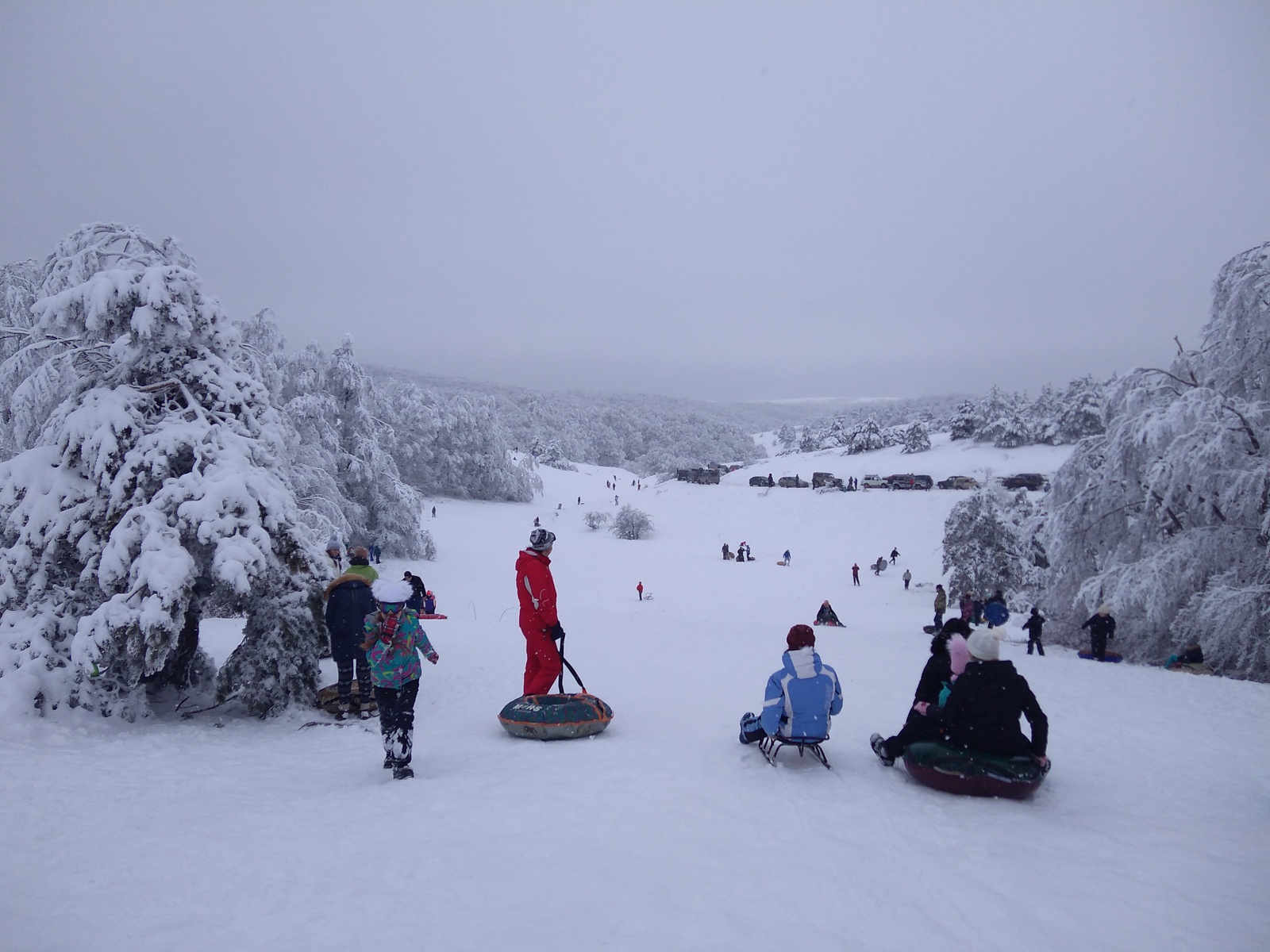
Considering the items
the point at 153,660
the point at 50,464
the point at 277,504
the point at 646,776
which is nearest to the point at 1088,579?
the point at 646,776

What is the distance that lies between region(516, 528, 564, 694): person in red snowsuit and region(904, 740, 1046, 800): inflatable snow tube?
3.62 metres

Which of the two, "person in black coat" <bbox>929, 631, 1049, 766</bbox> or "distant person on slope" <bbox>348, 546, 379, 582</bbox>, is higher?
"distant person on slope" <bbox>348, 546, 379, 582</bbox>

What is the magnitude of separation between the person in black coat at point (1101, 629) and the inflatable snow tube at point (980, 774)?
10.6 m

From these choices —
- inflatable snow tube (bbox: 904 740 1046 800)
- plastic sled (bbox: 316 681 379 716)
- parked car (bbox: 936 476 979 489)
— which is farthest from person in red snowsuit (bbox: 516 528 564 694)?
parked car (bbox: 936 476 979 489)

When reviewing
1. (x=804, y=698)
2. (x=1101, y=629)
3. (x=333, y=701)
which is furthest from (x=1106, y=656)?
(x=333, y=701)

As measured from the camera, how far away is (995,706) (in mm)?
5043

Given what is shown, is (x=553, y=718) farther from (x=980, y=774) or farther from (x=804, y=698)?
(x=980, y=774)

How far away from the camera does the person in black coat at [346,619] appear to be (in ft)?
24.6

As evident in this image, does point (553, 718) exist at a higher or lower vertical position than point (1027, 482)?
lower

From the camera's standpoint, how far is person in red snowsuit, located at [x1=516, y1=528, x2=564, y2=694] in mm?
6930

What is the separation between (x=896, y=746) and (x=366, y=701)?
6.17 metres

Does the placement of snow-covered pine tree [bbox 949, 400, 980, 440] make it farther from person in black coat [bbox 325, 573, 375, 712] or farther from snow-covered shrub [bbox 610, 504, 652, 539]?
person in black coat [bbox 325, 573, 375, 712]

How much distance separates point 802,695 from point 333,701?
19.0 feet

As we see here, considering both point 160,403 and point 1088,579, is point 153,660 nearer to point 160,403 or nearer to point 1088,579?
point 160,403
